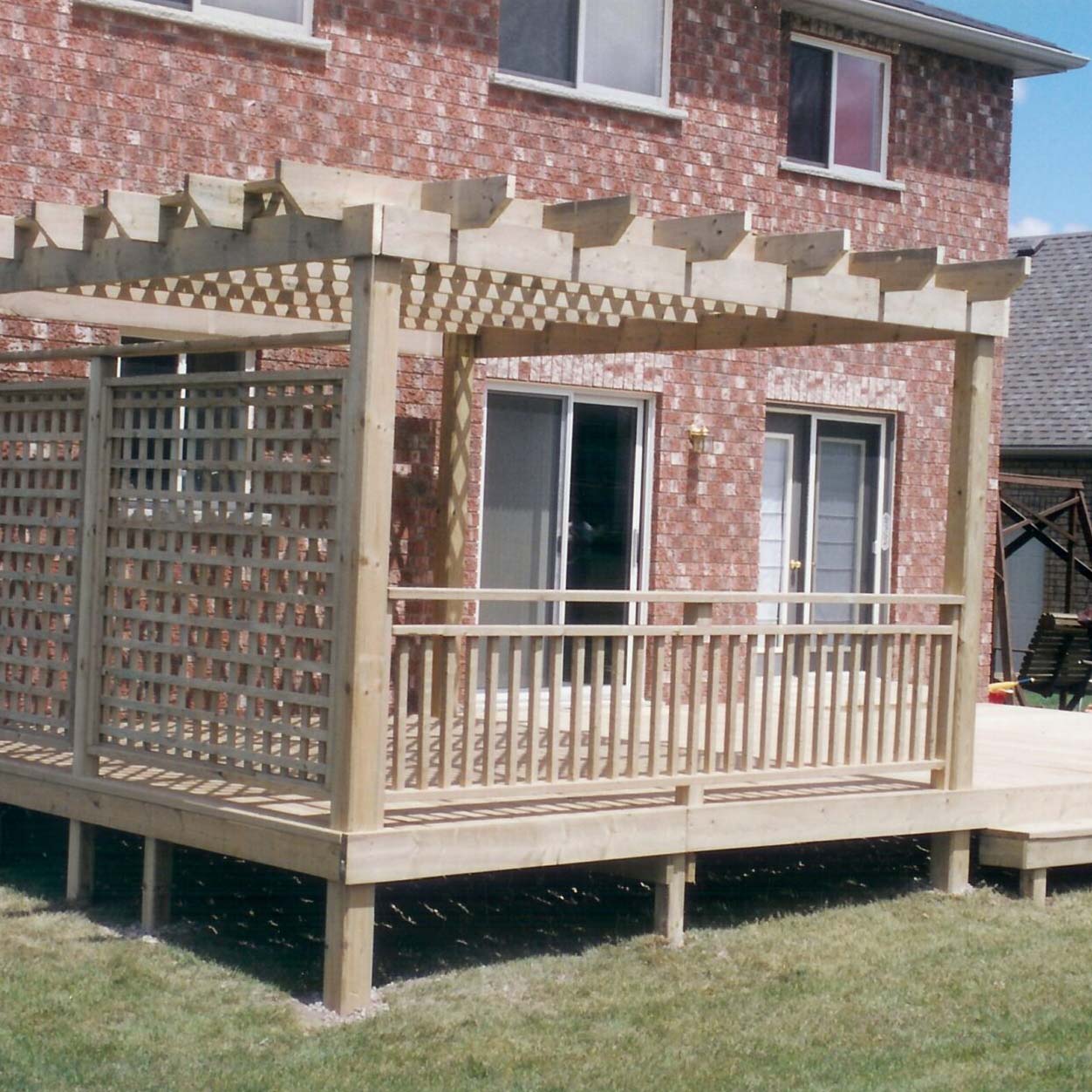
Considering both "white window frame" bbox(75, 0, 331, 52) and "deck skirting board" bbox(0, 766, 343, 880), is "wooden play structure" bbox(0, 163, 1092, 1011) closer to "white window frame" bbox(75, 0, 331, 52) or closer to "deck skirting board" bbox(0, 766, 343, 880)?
"deck skirting board" bbox(0, 766, 343, 880)

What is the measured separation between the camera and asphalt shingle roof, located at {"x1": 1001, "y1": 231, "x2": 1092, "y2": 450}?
23875 mm

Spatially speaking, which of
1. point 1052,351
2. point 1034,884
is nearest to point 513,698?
point 1034,884

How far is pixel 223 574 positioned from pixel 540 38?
5.81 metres

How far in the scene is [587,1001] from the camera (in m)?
7.09

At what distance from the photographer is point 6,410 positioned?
8.78m

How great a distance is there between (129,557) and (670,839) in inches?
106

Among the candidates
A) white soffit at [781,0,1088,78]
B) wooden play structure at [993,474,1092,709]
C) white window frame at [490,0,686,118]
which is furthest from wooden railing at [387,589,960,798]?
wooden play structure at [993,474,1092,709]

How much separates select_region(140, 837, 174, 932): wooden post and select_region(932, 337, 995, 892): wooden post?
3812 millimetres

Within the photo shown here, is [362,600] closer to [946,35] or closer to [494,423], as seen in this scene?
[494,423]

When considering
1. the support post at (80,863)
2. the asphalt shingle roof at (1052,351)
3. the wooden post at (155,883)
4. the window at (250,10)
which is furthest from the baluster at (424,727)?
the asphalt shingle roof at (1052,351)

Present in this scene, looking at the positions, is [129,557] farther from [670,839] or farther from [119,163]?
[119,163]

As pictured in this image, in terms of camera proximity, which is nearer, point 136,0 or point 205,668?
point 205,668

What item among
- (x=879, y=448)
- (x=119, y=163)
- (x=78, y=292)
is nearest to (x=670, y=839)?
(x=78, y=292)

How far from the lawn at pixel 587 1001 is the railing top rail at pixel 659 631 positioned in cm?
137
